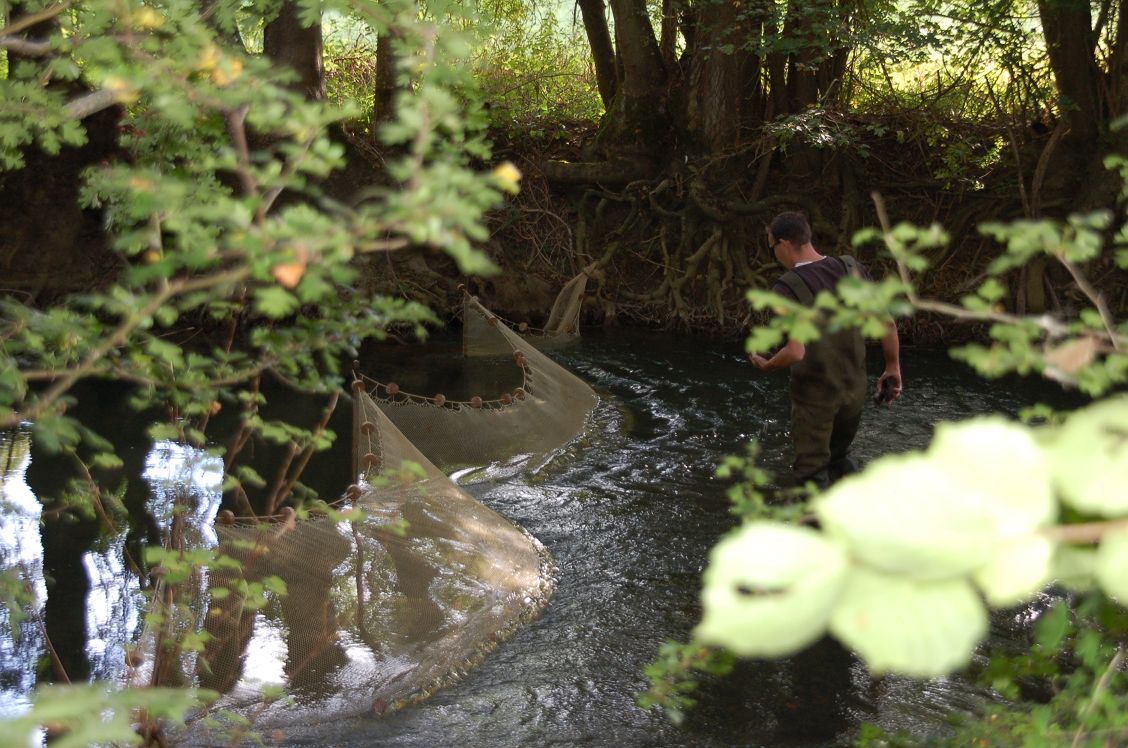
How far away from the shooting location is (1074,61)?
29.5 ft

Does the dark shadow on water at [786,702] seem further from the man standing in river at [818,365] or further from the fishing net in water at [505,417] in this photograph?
the fishing net in water at [505,417]

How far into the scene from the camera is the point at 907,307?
4.46ft

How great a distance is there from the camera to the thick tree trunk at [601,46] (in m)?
11.0

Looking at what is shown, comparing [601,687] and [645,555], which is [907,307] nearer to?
[601,687]

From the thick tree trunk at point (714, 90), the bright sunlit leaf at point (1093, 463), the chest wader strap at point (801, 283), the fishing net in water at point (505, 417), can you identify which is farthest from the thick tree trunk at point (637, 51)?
the bright sunlit leaf at point (1093, 463)

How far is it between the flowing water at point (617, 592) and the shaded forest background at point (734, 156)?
246 cm

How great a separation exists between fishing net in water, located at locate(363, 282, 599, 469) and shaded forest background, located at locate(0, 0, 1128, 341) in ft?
11.5

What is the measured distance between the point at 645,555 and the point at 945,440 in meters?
4.39

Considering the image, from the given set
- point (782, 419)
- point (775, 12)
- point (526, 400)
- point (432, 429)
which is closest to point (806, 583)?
point (432, 429)

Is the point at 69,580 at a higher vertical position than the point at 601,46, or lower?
lower

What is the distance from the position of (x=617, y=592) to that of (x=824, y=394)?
4.07 feet

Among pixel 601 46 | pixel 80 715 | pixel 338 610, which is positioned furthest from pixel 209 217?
pixel 601 46

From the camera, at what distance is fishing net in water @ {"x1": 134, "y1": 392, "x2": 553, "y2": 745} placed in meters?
3.18

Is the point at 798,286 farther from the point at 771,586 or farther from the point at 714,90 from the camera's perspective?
the point at 714,90
